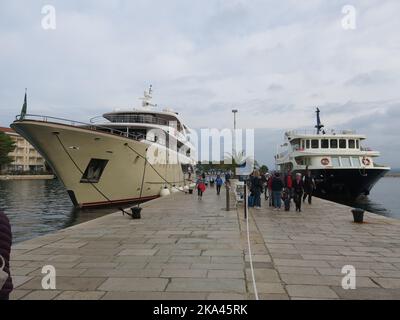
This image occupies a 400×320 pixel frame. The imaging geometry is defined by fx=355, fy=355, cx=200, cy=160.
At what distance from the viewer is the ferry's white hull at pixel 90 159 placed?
725 inches

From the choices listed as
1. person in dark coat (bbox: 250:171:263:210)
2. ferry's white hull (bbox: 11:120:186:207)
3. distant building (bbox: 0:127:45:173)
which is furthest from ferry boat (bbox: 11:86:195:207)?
distant building (bbox: 0:127:45:173)

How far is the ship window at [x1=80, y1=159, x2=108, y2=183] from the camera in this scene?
2020 cm

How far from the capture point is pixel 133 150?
2183 centimetres

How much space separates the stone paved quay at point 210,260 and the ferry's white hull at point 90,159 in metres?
9.40

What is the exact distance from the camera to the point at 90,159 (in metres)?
20.0

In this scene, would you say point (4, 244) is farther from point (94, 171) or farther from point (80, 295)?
point (94, 171)

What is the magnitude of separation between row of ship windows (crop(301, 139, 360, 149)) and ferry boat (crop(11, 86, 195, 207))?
43.3ft

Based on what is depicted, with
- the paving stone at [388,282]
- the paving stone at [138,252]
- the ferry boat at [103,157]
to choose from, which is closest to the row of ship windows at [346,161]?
the ferry boat at [103,157]

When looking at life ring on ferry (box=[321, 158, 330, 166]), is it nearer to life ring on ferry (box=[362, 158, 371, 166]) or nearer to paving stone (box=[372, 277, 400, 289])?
life ring on ferry (box=[362, 158, 371, 166])

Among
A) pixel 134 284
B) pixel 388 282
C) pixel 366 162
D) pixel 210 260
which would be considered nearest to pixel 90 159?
pixel 210 260

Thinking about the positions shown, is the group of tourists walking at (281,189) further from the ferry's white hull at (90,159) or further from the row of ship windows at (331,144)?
the row of ship windows at (331,144)
